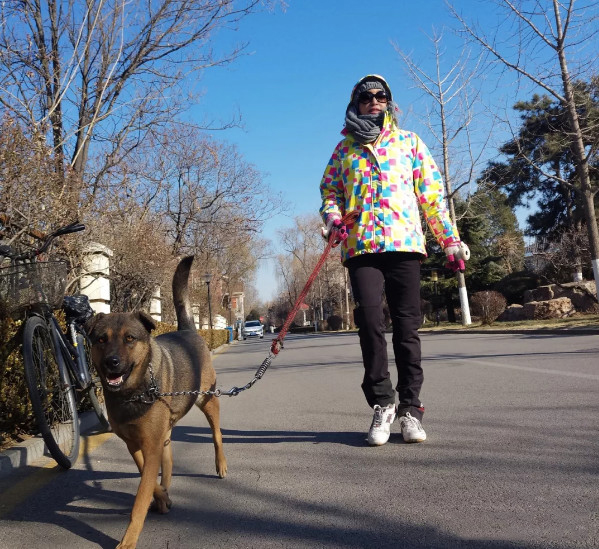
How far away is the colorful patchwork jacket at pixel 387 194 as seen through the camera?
4156 millimetres

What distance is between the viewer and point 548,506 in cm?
255

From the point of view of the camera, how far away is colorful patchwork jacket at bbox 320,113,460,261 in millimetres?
4156

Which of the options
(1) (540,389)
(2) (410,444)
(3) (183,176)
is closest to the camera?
(2) (410,444)

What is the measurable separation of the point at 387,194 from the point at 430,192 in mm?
394

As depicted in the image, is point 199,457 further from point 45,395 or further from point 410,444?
point 410,444

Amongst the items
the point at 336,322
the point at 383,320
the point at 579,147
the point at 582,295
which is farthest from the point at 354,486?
the point at 336,322

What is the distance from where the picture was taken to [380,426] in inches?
159

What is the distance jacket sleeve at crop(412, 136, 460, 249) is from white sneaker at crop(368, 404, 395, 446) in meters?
1.30

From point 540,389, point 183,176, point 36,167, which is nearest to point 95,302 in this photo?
point 36,167

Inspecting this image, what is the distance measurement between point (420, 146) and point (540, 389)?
2859 mm

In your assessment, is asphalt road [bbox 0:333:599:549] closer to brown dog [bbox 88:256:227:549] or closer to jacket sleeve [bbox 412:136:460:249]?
brown dog [bbox 88:256:227:549]

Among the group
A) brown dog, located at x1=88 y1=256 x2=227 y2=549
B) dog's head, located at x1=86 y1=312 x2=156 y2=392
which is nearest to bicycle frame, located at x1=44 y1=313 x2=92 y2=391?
brown dog, located at x1=88 y1=256 x2=227 y2=549

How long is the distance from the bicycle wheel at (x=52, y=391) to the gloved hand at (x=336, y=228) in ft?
7.14

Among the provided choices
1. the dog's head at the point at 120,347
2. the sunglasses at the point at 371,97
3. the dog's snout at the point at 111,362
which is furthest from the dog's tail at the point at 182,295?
the sunglasses at the point at 371,97
